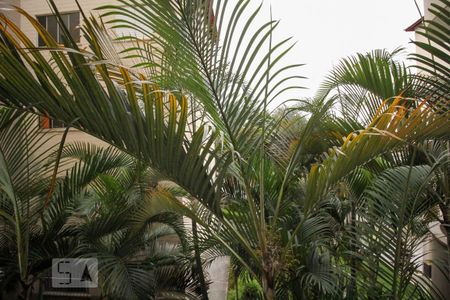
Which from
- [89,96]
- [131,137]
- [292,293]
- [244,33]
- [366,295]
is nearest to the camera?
[89,96]

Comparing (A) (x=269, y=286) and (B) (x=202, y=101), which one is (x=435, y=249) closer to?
(A) (x=269, y=286)

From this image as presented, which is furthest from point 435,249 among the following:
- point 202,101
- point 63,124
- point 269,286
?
point 63,124

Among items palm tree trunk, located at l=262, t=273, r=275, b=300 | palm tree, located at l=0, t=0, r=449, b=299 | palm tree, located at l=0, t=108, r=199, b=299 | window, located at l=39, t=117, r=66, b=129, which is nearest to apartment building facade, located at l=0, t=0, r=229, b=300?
window, located at l=39, t=117, r=66, b=129

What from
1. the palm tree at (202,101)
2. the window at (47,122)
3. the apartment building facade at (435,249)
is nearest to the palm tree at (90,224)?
the window at (47,122)

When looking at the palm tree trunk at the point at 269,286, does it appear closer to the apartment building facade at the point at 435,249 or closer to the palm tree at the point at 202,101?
the palm tree at the point at 202,101

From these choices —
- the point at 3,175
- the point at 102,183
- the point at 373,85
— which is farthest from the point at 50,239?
the point at 373,85

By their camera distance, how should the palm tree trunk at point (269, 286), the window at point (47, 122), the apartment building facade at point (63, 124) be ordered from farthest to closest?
the apartment building facade at point (63, 124) → the palm tree trunk at point (269, 286) → the window at point (47, 122)

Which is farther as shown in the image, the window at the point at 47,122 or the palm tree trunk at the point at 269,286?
the palm tree trunk at the point at 269,286

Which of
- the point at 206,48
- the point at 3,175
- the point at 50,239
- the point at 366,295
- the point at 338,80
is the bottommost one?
the point at 366,295

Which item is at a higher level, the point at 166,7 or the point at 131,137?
the point at 166,7

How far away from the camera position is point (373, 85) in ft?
9.41

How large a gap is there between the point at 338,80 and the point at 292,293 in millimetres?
1554

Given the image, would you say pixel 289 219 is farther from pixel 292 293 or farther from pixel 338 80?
pixel 338 80

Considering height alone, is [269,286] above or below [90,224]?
below
